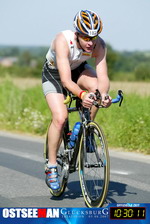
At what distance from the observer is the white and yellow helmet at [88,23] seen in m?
6.09

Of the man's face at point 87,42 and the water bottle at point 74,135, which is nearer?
the man's face at point 87,42

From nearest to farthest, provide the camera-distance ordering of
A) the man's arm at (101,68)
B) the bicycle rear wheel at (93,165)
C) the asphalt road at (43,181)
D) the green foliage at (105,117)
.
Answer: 1. the bicycle rear wheel at (93,165)
2. the man's arm at (101,68)
3. the asphalt road at (43,181)
4. the green foliage at (105,117)

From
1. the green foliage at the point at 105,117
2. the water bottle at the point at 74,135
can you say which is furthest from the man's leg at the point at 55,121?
the green foliage at the point at 105,117

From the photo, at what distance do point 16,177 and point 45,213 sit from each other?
3.19 metres

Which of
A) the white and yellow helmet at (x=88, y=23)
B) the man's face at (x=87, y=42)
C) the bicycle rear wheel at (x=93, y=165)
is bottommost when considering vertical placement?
the bicycle rear wheel at (x=93, y=165)

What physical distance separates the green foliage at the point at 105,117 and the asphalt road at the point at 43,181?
0.50m

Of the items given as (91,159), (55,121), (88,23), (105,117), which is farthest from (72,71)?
(105,117)

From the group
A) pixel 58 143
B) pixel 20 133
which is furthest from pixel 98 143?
pixel 20 133

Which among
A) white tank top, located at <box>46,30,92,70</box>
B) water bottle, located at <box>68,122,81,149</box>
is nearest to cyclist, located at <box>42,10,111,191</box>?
white tank top, located at <box>46,30,92,70</box>

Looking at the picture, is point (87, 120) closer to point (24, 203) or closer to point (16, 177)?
point (24, 203)

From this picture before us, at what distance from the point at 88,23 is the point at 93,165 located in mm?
1356

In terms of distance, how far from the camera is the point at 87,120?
6.26 metres

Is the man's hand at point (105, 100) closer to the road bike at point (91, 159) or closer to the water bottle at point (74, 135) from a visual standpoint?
the road bike at point (91, 159)

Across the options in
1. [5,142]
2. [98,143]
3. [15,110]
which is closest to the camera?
[98,143]
